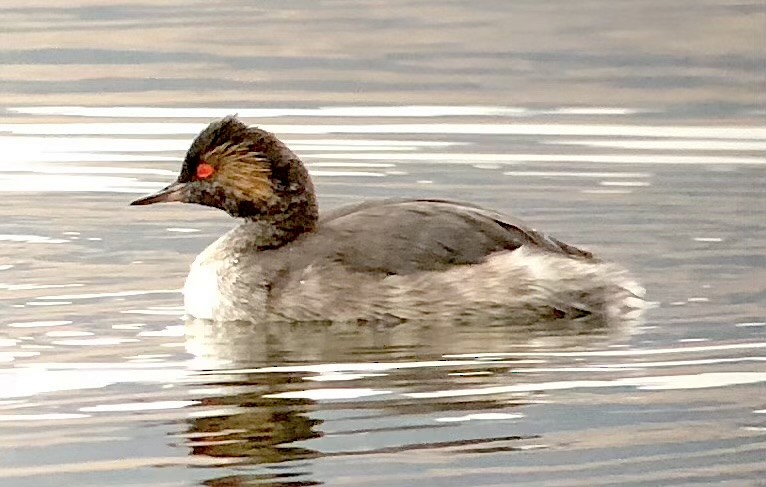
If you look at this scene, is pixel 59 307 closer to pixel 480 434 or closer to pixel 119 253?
pixel 119 253

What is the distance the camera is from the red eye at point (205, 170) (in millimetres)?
10886

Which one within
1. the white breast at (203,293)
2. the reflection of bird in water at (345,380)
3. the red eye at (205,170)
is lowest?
the reflection of bird in water at (345,380)

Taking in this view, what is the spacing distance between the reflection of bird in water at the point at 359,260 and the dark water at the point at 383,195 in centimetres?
17

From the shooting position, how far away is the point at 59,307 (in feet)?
35.0

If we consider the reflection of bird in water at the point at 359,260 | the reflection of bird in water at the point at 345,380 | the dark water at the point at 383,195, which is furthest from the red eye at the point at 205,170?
the reflection of bird in water at the point at 345,380

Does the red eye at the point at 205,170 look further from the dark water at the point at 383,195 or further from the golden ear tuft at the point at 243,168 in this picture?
the dark water at the point at 383,195

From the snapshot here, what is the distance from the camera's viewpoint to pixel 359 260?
412 inches

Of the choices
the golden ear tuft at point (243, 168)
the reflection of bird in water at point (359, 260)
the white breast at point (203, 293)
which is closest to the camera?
the reflection of bird in water at point (359, 260)

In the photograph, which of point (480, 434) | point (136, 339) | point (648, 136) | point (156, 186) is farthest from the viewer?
point (648, 136)

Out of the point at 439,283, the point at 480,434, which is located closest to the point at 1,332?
the point at 439,283

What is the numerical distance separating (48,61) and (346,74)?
236 centimetres

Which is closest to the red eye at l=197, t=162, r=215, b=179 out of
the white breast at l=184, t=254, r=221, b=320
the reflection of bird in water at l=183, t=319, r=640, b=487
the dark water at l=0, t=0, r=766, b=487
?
the white breast at l=184, t=254, r=221, b=320

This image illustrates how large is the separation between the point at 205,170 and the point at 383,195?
2663mm

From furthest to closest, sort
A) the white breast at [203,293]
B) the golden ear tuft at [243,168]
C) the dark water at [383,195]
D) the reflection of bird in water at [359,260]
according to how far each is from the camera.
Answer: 1. the golden ear tuft at [243,168]
2. the white breast at [203,293]
3. the reflection of bird in water at [359,260]
4. the dark water at [383,195]
